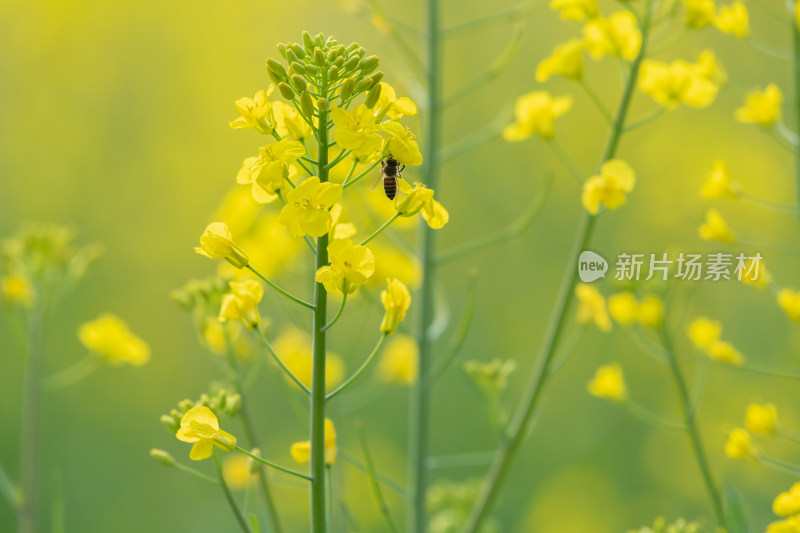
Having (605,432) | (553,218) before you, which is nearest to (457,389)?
(605,432)

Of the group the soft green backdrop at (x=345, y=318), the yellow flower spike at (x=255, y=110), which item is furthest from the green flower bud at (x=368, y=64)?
the soft green backdrop at (x=345, y=318)

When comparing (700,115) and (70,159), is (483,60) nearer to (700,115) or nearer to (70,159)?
(700,115)

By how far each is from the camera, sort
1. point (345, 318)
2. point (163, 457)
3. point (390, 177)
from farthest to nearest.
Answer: point (345, 318) → point (390, 177) → point (163, 457)

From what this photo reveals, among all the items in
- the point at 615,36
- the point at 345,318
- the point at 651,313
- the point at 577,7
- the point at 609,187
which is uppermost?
the point at 577,7

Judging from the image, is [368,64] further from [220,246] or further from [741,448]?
[741,448]


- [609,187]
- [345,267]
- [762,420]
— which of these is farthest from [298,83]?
[762,420]

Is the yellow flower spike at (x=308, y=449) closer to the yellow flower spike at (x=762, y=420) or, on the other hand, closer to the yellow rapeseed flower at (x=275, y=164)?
the yellow rapeseed flower at (x=275, y=164)

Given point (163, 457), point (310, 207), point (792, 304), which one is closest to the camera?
point (310, 207)
